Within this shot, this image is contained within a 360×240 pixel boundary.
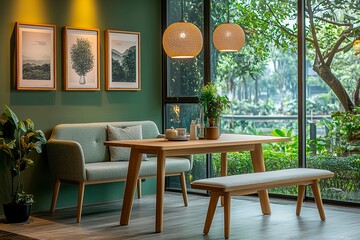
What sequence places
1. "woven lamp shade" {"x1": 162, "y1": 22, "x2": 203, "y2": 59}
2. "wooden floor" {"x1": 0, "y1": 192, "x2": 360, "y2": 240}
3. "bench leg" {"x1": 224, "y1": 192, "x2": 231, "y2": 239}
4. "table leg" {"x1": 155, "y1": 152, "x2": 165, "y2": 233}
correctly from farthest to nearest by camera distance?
"woven lamp shade" {"x1": 162, "y1": 22, "x2": 203, "y2": 59}, "table leg" {"x1": 155, "y1": 152, "x2": 165, "y2": 233}, "wooden floor" {"x1": 0, "y1": 192, "x2": 360, "y2": 240}, "bench leg" {"x1": 224, "y1": 192, "x2": 231, "y2": 239}

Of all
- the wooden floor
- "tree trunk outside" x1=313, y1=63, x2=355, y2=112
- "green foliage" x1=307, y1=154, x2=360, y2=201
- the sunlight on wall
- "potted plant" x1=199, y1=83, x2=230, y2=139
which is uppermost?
the sunlight on wall

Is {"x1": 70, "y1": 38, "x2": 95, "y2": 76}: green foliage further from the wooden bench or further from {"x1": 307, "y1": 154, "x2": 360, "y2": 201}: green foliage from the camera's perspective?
{"x1": 307, "y1": 154, "x2": 360, "y2": 201}: green foliage

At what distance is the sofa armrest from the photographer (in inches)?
246

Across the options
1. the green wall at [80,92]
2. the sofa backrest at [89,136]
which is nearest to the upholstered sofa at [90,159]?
the sofa backrest at [89,136]

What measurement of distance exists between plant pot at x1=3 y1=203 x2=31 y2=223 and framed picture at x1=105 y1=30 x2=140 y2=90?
1.83m

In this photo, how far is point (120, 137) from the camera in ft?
23.2

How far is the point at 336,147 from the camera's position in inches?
265

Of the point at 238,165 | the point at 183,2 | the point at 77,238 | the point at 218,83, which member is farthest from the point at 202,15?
the point at 77,238

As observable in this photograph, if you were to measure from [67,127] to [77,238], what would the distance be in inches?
67.7

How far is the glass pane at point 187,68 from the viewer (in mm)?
7777

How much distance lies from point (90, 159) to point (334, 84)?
264 cm

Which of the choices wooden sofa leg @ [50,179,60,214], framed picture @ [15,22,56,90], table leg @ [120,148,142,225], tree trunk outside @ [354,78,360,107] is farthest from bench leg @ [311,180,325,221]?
framed picture @ [15,22,56,90]

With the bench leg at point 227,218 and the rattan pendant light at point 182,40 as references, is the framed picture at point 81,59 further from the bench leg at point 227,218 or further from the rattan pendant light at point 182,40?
the bench leg at point 227,218

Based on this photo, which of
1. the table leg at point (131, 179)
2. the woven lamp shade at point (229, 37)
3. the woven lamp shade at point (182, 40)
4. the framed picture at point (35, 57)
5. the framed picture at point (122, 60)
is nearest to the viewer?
the table leg at point (131, 179)
